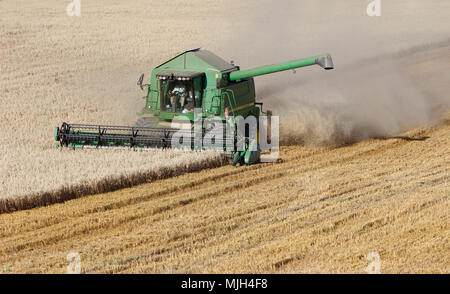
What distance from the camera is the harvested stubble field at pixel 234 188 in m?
9.29

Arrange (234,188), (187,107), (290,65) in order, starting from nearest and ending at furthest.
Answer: (234,188)
(290,65)
(187,107)

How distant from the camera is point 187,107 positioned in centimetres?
1584

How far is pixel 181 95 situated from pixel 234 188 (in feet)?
11.9

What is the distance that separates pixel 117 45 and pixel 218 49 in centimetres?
503

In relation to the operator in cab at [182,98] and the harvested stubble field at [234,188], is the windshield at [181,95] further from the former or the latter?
the harvested stubble field at [234,188]

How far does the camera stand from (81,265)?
8969 millimetres

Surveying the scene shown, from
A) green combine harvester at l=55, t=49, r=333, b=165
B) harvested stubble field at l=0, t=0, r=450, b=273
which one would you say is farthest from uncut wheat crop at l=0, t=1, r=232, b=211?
green combine harvester at l=55, t=49, r=333, b=165

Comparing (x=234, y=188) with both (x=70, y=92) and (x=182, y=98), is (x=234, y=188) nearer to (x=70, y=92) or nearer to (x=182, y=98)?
(x=182, y=98)

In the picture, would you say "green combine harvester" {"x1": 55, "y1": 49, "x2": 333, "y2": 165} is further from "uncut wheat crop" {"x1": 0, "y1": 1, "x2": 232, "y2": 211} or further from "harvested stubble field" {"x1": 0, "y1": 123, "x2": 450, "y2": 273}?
"harvested stubble field" {"x1": 0, "y1": 123, "x2": 450, "y2": 273}

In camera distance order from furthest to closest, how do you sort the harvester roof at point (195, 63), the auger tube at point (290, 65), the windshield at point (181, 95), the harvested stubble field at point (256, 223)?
the harvester roof at point (195, 63), the windshield at point (181, 95), the auger tube at point (290, 65), the harvested stubble field at point (256, 223)

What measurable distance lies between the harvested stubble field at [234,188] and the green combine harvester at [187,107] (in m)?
0.51

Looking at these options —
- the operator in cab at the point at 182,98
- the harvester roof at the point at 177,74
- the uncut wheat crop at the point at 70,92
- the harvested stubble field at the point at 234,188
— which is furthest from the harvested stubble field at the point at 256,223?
the harvester roof at the point at 177,74

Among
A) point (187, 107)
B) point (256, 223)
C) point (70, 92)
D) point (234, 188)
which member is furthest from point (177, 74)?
point (70, 92)

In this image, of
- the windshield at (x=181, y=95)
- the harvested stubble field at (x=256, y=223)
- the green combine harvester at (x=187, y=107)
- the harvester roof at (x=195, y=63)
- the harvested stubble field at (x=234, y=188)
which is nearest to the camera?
the harvested stubble field at (x=256, y=223)
